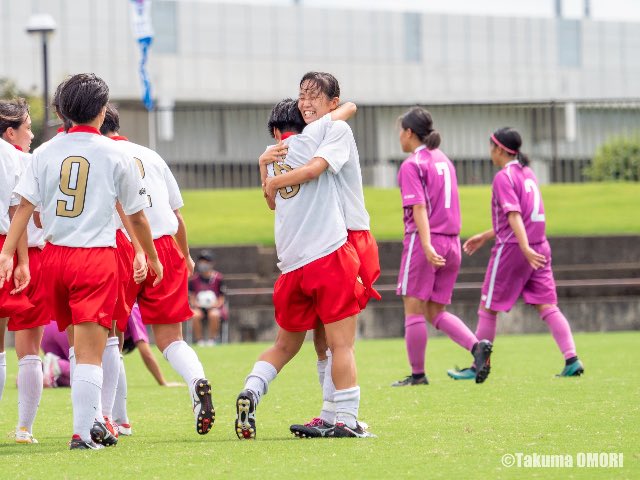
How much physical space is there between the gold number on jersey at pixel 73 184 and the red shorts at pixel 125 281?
21.0 inches

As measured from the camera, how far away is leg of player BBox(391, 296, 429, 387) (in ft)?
36.3

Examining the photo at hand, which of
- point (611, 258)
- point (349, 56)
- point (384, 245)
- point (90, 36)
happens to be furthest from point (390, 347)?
point (349, 56)

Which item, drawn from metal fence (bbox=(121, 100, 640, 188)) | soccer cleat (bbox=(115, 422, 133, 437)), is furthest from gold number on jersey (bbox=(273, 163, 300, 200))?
metal fence (bbox=(121, 100, 640, 188))

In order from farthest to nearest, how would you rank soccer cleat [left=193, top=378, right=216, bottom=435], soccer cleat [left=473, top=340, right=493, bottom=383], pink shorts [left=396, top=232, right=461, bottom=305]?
pink shorts [left=396, top=232, right=461, bottom=305] → soccer cleat [left=473, top=340, right=493, bottom=383] → soccer cleat [left=193, top=378, right=216, bottom=435]

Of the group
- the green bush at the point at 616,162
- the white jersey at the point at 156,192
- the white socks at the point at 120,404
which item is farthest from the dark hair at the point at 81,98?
the green bush at the point at 616,162

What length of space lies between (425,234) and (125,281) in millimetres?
3771

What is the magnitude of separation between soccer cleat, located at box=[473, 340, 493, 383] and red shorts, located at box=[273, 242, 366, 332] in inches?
133

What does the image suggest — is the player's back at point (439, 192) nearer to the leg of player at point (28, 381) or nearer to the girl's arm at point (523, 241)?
the girl's arm at point (523, 241)

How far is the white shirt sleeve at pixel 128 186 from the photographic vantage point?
7.06m

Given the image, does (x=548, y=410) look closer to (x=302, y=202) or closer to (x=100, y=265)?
(x=302, y=202)

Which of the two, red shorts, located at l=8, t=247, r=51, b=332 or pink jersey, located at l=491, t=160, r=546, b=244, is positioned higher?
pink jersey, located at l=491, t=160, r=546, b=244

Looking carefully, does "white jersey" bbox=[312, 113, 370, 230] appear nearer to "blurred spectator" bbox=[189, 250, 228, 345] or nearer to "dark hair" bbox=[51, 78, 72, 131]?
"dark hair" bbox=[51, 78, 72, 131]

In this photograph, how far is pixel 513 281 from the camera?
1177 centimetres

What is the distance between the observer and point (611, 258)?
851 inches
